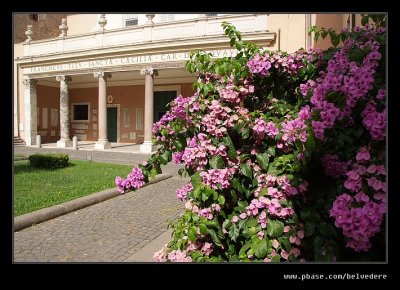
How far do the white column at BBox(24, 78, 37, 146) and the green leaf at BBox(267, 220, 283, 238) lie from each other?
68.7ft

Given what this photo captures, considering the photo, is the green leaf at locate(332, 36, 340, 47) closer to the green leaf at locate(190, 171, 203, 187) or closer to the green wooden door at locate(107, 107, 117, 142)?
the green leaf at locate(190, 171, 203, 187)

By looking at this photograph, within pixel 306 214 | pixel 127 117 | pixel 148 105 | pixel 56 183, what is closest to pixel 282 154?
Result: pixel 306 214

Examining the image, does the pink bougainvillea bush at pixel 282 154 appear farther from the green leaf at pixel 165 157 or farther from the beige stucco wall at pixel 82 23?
the beige stucco wall at pixel 82 23

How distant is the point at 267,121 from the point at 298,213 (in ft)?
2.23

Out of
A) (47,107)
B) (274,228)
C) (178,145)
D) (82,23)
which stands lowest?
(274,228)

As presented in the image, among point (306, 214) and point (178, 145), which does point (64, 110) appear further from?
point (306, 214)

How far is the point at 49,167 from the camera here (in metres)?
9.84

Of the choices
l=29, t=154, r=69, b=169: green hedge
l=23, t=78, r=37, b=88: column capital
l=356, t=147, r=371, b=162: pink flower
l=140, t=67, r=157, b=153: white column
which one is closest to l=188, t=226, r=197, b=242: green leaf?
l=356, t=147, r=371, b=162: pink flower

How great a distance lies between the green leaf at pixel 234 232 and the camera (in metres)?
2.15

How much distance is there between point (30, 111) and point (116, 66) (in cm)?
726

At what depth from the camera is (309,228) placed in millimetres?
1901

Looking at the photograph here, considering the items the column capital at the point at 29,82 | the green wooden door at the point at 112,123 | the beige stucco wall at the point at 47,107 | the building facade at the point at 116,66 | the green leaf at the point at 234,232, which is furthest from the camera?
the green wooden door at the point at 112,123

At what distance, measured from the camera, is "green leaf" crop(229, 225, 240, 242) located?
A: 2.15 meters

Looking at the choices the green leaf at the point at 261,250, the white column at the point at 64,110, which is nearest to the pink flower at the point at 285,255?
the green leaf at the point at 261,250
